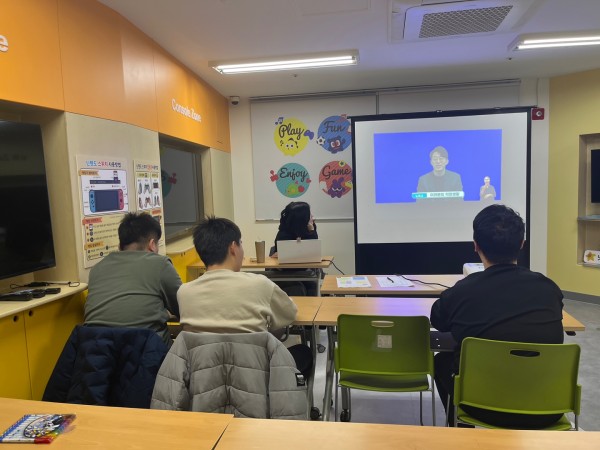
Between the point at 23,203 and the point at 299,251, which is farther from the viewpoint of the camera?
the point at 299,251

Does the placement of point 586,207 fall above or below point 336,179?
below

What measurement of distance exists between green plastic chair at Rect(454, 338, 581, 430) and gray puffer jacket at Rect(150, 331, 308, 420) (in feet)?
2.37

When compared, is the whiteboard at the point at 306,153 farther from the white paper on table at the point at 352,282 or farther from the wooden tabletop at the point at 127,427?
the wooden tabletop at the point at 127,427

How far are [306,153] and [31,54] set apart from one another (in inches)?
150

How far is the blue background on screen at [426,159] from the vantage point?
15.5 feet

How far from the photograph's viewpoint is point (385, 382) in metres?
2.07

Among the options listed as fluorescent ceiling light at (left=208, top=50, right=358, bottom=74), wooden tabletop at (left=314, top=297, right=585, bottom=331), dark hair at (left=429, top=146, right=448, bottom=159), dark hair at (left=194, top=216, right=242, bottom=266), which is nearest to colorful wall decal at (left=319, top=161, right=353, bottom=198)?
dark hair at (left=429, top=146, right=448, bottom=159)

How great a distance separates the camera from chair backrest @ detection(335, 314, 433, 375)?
1.94 meters

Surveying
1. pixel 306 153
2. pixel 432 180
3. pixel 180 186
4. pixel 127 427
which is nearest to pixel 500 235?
pixel 127 427

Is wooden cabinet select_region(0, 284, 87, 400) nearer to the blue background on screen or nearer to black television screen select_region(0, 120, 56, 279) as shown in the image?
black television screen select_region(0, 120, 56, 279)

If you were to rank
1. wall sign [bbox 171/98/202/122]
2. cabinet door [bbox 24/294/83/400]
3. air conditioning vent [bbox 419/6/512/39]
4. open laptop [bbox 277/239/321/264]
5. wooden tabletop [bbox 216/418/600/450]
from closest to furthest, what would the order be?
wooden tabletop [bbox 216/418/600/450], cabinet door [bbox 24/294/83/400], air conditioning vent [bbox 419/6/512/39], open laptop [bbox 277/239/321/264], wall sign [bbox 171/98/202/122]

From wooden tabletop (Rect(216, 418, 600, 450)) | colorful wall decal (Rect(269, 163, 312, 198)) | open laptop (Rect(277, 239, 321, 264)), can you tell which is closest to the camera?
wooden tabletop (Rect(216, 418, 600, 450))

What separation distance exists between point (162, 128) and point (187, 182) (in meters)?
1.12

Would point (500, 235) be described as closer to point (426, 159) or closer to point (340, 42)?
point (340, 42)
